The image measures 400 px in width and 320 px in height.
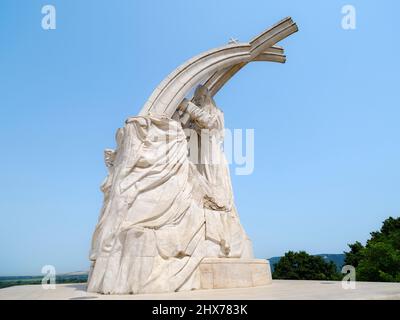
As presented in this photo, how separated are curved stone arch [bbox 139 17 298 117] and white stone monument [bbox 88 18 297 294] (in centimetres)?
3

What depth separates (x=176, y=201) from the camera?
8.55 metres

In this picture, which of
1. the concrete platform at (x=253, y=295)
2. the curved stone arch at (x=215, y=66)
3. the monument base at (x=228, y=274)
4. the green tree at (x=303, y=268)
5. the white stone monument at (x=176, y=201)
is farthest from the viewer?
the green tree at (x=303, y=268)

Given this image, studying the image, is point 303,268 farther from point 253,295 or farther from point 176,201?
point 253,295

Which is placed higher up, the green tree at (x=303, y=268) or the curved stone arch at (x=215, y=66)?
the curved stone arch at (x=215, y=66)

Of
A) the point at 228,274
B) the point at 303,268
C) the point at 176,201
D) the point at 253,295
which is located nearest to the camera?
the point at 253,295

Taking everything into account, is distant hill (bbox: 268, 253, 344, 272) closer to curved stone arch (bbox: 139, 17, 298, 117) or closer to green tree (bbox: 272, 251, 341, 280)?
green tree (bbox: 272, 251, 341, 280)

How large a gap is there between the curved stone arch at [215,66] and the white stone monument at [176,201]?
0.09ft

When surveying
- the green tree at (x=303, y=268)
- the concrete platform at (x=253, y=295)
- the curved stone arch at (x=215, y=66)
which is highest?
the curved stone arch at (x=215, y=66)

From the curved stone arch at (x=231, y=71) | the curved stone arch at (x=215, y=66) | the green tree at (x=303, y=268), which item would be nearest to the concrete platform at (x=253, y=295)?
the curved stone arch at (x=215, y=66)

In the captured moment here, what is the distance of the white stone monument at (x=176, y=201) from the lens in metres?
7.45

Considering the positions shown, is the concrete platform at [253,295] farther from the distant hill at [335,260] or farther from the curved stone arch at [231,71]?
the distant hill at [335,260]

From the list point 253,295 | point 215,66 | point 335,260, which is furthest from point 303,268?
point 253,295

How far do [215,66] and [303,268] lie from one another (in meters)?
21.1
